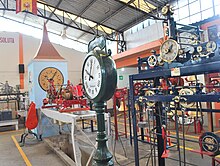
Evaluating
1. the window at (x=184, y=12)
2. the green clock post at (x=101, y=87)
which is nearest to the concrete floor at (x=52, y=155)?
the green clock post at (x=101, y=87)

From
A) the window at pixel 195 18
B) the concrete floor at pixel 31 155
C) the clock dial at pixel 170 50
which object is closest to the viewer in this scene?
the clock dial at pixel 170 50

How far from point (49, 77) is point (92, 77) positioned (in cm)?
502

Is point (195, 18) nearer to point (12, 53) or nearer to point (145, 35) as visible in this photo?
point (145, 35)

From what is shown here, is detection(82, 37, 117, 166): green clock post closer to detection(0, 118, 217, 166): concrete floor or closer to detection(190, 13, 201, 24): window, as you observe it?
detection(0, 118, 217, 166): concrete floor

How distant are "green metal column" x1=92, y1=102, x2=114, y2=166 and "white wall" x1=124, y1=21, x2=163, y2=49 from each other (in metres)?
7.92

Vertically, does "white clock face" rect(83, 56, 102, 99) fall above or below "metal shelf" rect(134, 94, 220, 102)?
above

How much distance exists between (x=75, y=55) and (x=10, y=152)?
9.64 m

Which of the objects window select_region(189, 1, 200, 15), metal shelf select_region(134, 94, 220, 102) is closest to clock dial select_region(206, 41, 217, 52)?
metal shelf select_region(134, 94, 220, 102)

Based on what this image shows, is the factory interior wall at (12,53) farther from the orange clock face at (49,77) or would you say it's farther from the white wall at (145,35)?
the orange clock face at (49,77)

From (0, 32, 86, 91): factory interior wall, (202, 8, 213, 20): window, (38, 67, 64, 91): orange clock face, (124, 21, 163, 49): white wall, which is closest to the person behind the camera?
(38, 67, 64, 91): orange clock face

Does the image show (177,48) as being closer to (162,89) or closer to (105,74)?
(162,89)

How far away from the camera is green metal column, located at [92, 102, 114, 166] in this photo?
1.88m

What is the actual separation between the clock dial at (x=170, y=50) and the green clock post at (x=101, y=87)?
70cm

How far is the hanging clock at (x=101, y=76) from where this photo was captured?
6.11 ft
